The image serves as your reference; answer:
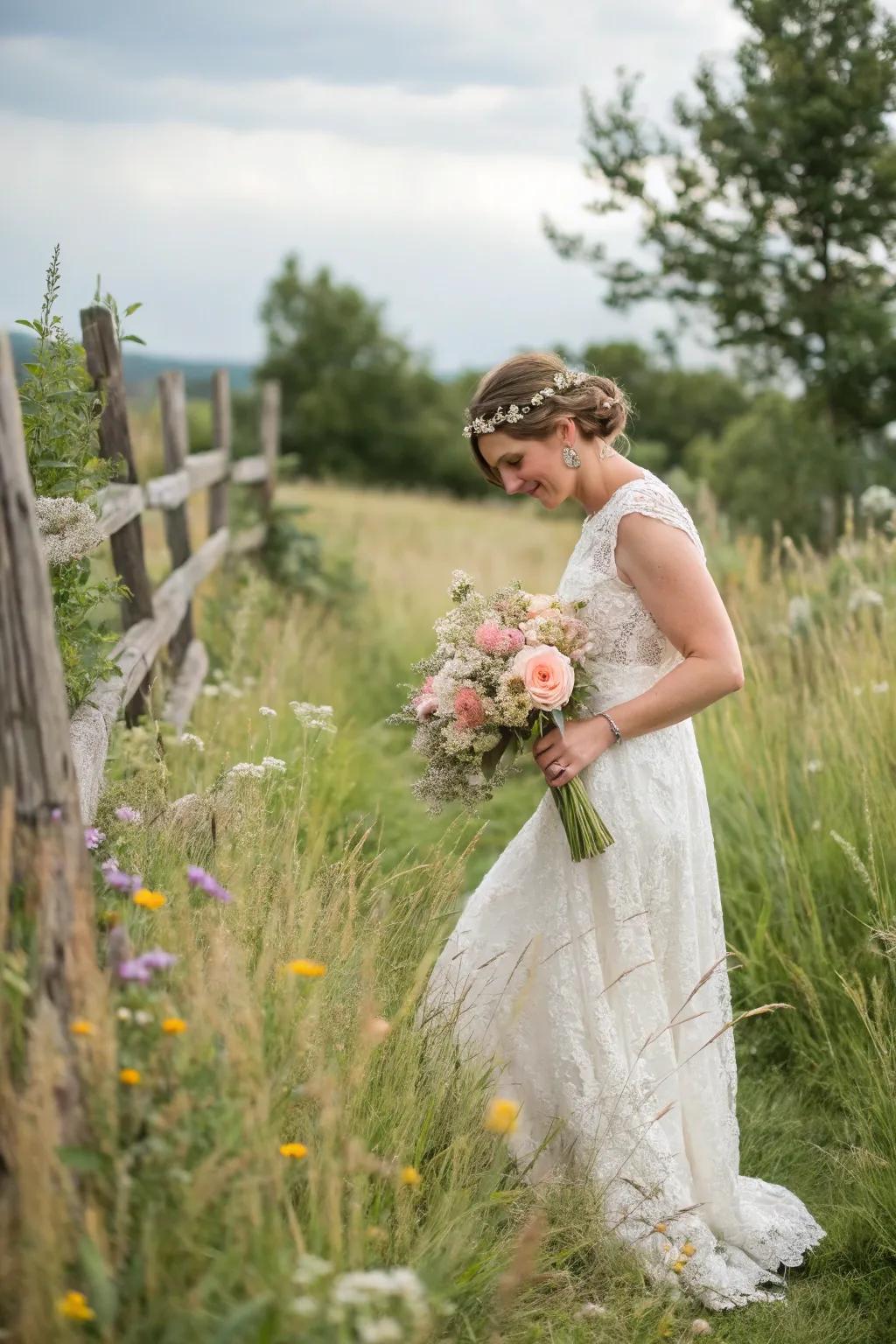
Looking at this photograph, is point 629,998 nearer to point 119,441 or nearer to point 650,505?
point 650,505

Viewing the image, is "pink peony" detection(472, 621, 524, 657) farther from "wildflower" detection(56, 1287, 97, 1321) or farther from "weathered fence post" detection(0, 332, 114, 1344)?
"wildflower" detection(56, 1287, 97, 1321)

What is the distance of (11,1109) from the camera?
1.86 metres

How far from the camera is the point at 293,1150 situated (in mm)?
2148

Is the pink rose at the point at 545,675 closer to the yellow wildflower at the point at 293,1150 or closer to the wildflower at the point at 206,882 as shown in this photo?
the wildflower at the point at 206,882

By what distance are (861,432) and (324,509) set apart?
1091cm

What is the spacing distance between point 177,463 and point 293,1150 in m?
5.66

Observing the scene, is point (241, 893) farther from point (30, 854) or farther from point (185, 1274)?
point (185, 1274)

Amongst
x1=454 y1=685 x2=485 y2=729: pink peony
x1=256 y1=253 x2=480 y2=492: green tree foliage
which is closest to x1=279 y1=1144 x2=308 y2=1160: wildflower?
x1=454 y1=685 x2=485 y2=729: pink peony

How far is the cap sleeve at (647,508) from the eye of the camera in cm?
307

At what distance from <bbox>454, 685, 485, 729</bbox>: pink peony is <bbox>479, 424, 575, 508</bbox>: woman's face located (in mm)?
616

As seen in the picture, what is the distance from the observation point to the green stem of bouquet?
3139mm

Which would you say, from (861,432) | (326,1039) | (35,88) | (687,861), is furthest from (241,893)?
(861,432)

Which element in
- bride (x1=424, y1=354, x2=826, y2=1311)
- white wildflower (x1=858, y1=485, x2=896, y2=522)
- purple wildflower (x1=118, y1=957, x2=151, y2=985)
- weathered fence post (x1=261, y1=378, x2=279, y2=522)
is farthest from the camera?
weathered fence post (x1=261, y1=378, x2=279, y2=522)

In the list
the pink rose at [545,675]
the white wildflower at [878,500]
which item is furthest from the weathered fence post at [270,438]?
the pink rose at [545,675]
